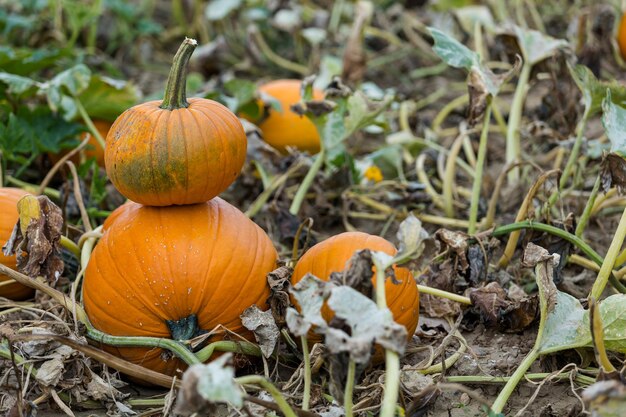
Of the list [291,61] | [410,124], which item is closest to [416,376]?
[410,124]

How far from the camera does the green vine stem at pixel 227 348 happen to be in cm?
193

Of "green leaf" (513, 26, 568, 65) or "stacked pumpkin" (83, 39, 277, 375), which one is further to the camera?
"green leaf" (513, 26, 568, 65)

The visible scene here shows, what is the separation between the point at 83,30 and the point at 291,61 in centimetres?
113

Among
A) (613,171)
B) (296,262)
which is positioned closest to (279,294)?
(296,262)

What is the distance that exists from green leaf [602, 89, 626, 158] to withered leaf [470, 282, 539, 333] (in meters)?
0.42

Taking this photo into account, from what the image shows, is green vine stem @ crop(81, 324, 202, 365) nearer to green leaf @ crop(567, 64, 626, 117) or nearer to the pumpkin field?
the pumpkin field

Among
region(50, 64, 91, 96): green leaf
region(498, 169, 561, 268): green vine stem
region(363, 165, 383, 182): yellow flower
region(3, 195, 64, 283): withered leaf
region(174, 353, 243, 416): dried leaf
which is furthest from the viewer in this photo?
region(363, 165, 383, 182): yellow flower

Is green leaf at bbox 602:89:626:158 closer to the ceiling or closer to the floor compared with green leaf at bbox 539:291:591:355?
closer to the ceiling

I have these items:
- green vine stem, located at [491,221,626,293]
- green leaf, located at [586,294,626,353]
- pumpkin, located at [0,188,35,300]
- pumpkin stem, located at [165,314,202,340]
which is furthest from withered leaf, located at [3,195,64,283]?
green leaf, located at [586,294,626,353]

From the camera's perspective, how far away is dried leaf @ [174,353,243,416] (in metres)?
1.38

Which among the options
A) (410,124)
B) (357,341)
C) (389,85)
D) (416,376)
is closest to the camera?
(357,341)

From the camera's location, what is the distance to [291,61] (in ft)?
15.8

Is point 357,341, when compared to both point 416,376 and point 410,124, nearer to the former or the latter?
point 416,376

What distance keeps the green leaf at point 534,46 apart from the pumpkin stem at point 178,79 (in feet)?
4.32
